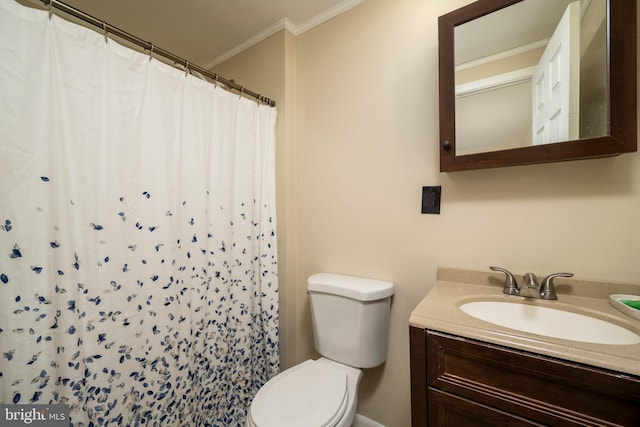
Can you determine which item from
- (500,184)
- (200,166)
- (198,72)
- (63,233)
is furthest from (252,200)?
(500,184)

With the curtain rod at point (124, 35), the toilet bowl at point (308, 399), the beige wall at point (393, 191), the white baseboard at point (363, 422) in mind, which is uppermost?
the curtain rod at point (124, 35)

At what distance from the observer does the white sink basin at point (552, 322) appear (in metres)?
0.76

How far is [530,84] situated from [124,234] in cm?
170

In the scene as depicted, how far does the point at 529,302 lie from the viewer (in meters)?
0.91

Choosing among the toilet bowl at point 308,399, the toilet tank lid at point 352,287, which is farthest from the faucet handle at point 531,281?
the toilet bowl at point 308,399

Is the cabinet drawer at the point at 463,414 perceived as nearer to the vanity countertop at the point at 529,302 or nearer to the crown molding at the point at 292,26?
the vanity countertop at the point at 529,302

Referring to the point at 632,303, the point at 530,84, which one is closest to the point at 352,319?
the point at 632,303

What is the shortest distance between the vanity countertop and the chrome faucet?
0.03m

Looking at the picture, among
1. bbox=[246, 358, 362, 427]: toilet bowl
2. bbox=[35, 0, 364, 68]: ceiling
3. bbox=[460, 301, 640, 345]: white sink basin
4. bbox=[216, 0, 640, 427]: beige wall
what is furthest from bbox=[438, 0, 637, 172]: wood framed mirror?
bbox=[246, 358, 362, 427]: toilet bowl

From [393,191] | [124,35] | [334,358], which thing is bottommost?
[334,358]

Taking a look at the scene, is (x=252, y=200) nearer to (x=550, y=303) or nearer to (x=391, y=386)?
(x=391, y=386)

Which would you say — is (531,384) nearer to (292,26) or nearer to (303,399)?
(303,399)

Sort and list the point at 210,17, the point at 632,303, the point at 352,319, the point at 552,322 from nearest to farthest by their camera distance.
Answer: the point at 632,303, the point at 552,322, the point at 352,319, the point at 210,17

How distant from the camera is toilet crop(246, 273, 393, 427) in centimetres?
93
